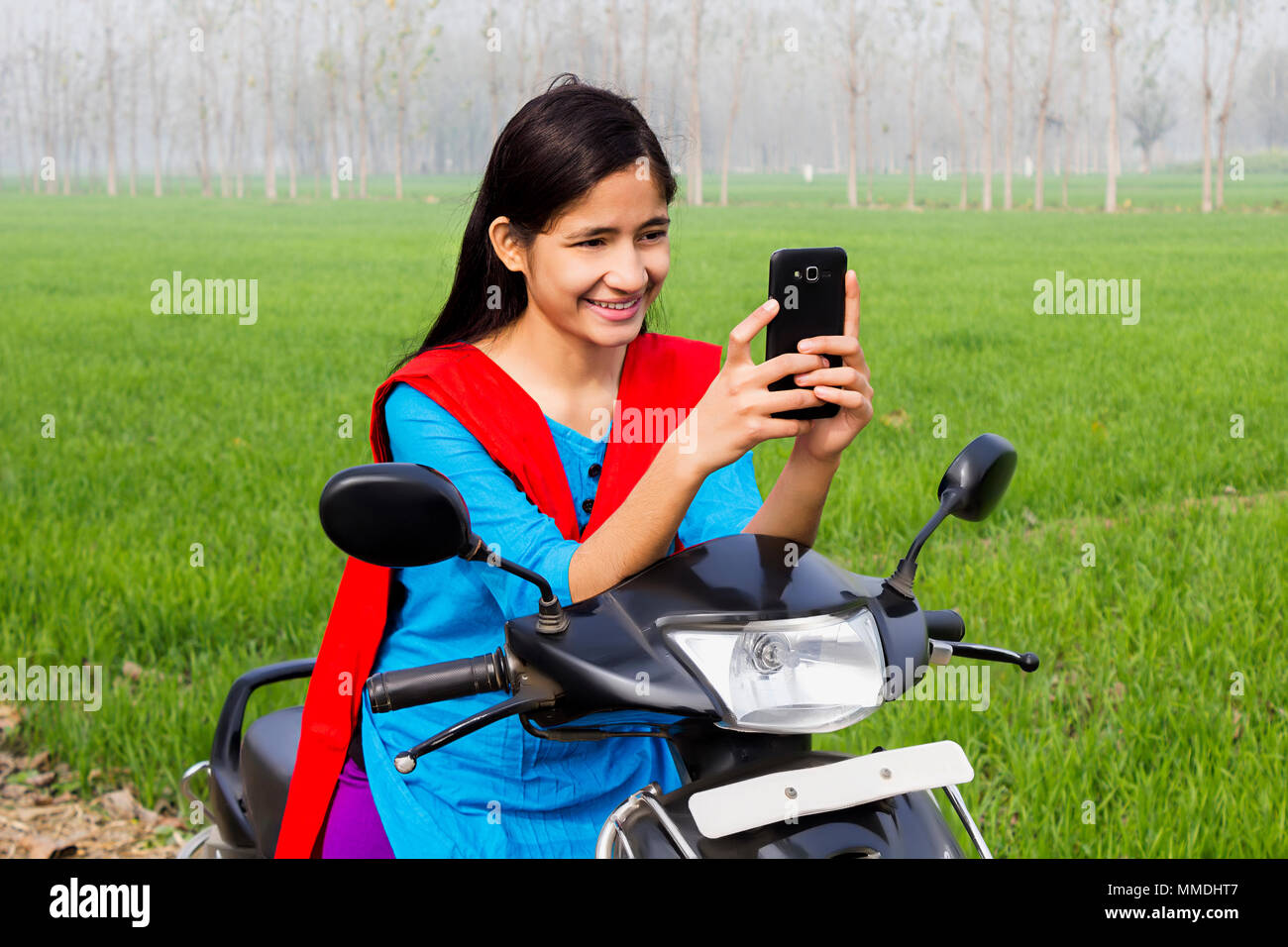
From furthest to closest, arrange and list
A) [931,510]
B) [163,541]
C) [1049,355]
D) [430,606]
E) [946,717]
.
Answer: [1049,355] → [931,510] → [163,541] → [946,717] → [430,606]

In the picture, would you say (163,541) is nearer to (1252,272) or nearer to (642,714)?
(642,714)

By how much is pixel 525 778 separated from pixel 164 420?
20.1ft

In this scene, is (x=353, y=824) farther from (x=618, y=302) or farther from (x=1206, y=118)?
(x=1206, y=118)

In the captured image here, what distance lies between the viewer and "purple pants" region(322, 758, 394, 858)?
1569 millimetres

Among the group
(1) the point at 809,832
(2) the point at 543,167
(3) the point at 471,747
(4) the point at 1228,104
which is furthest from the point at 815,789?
(4) the point at 1228,104

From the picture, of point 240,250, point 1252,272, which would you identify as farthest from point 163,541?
point 240,250

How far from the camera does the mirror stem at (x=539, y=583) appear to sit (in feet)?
3.64

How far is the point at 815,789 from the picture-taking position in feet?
3.59

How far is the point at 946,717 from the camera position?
129 inches

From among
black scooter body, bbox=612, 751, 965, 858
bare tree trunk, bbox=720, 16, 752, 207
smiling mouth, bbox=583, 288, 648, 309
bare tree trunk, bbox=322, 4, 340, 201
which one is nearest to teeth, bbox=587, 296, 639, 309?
smiling mouth, bbox=583, 288, 648, 309

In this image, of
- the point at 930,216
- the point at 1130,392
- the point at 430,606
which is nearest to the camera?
the point at 430,606

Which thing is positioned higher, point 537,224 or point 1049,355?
point 537,224

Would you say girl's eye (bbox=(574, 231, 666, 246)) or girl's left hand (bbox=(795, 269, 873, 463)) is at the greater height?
girl's eye (bbox=(574, 231, 666, 246))

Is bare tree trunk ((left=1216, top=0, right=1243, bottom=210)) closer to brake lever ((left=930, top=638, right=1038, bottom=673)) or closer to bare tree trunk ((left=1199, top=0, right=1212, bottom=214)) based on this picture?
bare tree trunk ((left=1199, top=0, right=1212, bottom=214))
